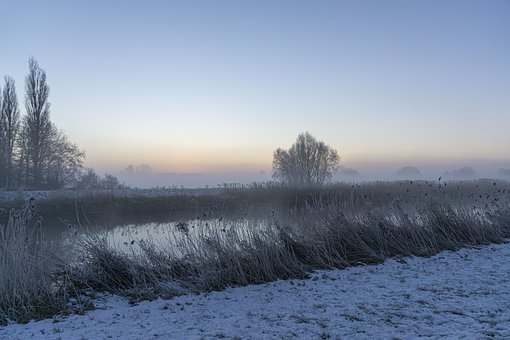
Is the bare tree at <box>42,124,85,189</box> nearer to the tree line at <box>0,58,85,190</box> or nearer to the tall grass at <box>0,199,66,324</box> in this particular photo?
A: the tree line at <box>0,58,85,190</box>

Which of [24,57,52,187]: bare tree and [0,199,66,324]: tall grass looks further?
[24,57,52,187]: bare tree

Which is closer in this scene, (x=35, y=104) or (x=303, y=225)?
(x=303, y=225)

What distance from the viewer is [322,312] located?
4.93 meters

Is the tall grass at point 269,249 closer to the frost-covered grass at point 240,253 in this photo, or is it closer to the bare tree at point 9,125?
the frost-covered grass at point 240,253

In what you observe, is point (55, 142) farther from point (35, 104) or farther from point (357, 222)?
point (357, 222)

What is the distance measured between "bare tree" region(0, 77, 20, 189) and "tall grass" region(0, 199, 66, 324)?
3194 centimetres

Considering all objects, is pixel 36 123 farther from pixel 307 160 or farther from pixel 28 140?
pixel 307 160

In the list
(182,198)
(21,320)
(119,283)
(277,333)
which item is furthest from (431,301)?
(182,198)

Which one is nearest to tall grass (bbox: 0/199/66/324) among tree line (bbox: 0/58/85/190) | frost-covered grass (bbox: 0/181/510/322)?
frost-covered grass (bbox: 0/181/510/322)

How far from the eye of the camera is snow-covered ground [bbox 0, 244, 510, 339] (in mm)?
4258

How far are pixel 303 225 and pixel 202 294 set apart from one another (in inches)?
124

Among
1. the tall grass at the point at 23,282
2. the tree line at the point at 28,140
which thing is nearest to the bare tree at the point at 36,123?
the tree line at the point at 28,140

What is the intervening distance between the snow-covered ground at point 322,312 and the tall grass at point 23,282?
1.12 ft

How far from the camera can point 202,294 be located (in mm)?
5961
